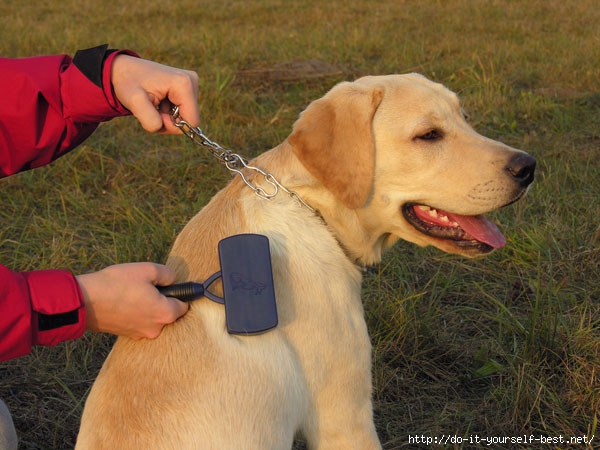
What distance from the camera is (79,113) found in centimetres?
223

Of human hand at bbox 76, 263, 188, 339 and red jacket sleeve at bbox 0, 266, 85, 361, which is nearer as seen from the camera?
red jacket sleeve at bbox 0, 266, 85, 361

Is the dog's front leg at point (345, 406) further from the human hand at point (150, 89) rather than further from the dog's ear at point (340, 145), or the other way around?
the human hand at point (150, 89)

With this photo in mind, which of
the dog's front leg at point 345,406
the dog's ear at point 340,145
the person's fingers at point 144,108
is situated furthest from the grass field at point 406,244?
the person's fingers at point 144,108

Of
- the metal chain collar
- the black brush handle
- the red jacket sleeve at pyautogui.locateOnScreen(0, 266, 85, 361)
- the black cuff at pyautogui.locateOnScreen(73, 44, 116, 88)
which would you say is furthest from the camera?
the metal chain collar

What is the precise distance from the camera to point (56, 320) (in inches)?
71.8

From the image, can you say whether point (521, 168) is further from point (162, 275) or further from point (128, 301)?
point (128, 301)

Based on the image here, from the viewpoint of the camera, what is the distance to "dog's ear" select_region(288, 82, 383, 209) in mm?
2320

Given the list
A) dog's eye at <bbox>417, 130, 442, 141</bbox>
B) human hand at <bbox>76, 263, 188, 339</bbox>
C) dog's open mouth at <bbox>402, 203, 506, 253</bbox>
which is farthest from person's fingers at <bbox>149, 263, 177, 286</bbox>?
dog's eye at <bbox>417, 130, 442, 141</bbox>

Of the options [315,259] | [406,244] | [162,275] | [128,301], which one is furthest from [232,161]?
[406,244]

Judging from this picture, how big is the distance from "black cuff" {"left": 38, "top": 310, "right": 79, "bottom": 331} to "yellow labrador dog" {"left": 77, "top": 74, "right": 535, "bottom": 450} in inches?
10.5

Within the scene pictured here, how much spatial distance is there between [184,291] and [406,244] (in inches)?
90.3

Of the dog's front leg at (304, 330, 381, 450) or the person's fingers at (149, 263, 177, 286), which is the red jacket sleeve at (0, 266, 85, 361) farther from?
the dog's front leg at (304, 330, 381, 450)

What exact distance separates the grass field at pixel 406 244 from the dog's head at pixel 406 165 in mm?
777

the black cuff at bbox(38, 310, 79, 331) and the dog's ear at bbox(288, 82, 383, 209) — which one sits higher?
the dog's ear at bbox(288, 82, 383, 209)
